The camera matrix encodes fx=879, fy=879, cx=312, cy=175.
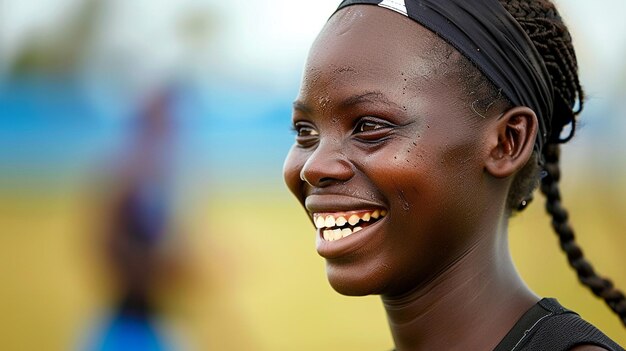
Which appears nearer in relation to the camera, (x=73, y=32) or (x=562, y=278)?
(x=562, y=278)

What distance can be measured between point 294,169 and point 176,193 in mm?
3723

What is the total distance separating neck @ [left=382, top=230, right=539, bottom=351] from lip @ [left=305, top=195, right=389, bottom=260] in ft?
0.68

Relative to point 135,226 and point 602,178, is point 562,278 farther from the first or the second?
point 135,226

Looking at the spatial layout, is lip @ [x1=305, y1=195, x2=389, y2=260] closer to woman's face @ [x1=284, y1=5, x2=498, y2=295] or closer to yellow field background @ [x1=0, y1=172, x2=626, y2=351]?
woman's face @ [x1=284, y1=5, x2=498, y2=295]

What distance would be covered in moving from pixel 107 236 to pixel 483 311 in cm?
363

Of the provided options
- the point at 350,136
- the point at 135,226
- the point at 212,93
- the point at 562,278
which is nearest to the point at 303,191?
the point at 350,136

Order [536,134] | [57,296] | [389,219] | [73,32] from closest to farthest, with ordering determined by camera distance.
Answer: [389,219], [536,134], [57,296], [73,32]

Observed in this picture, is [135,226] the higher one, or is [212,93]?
[212,93]

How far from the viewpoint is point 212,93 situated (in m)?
7.50

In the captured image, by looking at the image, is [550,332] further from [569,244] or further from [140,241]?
[140,241]

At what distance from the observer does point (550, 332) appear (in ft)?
6.58

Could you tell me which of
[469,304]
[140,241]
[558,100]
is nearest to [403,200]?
[469,304]

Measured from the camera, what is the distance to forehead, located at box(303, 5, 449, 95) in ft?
6.68

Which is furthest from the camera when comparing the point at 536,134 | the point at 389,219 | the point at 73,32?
the point at 73,32
